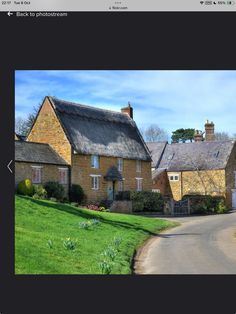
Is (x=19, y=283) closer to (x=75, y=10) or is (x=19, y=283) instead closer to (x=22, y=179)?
(x=75, y=10)

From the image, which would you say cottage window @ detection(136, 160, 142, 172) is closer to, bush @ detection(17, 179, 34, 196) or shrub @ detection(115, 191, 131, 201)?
shrub @ detection(115, 191, 131, 201)

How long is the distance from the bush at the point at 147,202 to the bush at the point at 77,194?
2.83 metres

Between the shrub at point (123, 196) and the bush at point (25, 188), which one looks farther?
the shrub at point (123, 196)

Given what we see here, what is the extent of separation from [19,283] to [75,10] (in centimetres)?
306

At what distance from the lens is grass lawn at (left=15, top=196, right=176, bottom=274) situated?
708 centimetres

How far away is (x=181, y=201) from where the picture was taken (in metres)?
25.5

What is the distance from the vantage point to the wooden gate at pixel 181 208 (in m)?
23.8

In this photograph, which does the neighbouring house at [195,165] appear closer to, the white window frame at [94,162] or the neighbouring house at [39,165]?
the white window frame at [94,162]

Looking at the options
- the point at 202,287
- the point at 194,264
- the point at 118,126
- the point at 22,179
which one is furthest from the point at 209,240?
the point at 118,126

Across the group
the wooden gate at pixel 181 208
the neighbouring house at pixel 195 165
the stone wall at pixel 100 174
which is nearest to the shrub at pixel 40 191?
the stone wall at pixel 100 174

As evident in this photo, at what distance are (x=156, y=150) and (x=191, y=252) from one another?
24.7 m

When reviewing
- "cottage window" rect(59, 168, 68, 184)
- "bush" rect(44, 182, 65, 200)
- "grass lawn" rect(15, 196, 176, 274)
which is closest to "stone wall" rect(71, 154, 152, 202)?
"cottage window" rect(59, 168, 68, 184)

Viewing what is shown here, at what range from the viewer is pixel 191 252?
9.72 meters

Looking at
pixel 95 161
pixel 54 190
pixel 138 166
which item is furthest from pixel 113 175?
pixel 54 190
